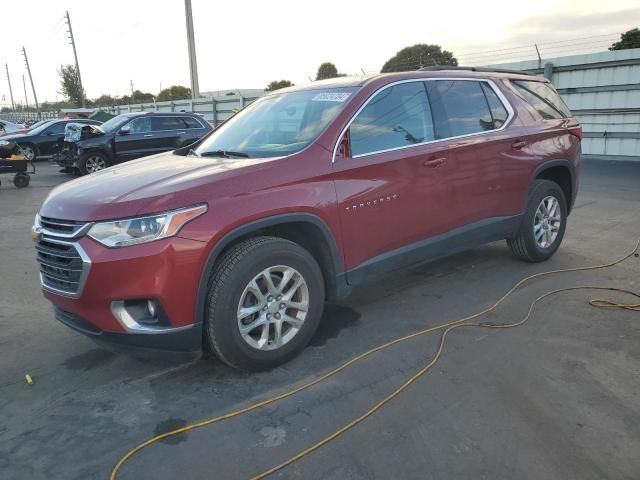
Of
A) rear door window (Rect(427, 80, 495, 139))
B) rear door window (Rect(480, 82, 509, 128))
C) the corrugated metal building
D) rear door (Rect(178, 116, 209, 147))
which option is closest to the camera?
rear door window (Rect(427, 80, 495, 139))

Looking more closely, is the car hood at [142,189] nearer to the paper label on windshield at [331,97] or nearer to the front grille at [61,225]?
the front grille at [61,225]

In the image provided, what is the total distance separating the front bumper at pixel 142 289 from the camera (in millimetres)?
2791

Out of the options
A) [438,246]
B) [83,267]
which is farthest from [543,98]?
[83,267]

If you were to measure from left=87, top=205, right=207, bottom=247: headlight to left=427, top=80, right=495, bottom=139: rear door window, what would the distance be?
2.30m

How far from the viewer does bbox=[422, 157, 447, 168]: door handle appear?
13.0 ft

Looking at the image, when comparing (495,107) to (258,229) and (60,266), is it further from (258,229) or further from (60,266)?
(60,266)

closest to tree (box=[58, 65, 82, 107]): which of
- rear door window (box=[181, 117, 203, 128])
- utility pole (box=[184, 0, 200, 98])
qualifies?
utility pole (box=[184, 0, 200, 98])

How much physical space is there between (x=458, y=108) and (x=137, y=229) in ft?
9.43

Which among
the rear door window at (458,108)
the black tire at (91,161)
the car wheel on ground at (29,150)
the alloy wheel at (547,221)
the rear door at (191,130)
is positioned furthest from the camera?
the car wheel on ground at (29,150)

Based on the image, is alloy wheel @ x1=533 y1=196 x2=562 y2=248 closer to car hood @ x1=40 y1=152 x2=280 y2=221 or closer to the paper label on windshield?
the paper label on windshield

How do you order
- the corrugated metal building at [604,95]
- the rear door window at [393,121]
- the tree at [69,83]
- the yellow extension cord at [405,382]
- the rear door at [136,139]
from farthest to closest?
the tree at [69,83], the rear door at [136,139], the corrugated metal building at [604,95], the rear door window at [393,121], the yellow extension cord at [405,382]

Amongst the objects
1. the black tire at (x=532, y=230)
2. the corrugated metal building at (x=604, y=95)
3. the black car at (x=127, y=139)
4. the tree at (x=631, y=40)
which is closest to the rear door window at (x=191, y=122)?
the black car at (x=127, y=139)

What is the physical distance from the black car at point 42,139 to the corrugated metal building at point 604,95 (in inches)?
598

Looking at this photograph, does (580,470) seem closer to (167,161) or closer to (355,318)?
(355,318)
